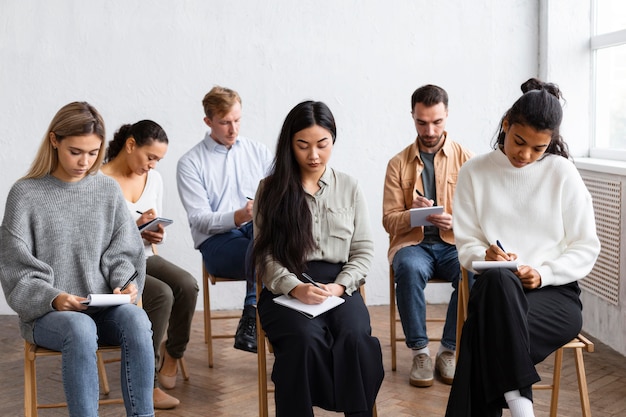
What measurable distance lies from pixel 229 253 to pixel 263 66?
6.09 feet

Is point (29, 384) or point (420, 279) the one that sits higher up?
point (420, 279)

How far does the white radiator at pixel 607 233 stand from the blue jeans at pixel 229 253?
6.42 feet

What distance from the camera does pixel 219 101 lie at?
4.06 meters

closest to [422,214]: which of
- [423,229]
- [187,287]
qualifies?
[423,229]

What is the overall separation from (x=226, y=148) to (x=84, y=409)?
1.85 meters

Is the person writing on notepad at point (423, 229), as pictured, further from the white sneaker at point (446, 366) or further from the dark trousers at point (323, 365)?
the dark trousers at point (323, 365)

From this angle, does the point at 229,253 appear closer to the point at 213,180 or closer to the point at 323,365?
the point at 213,180

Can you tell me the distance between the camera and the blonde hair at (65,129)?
291 centimetres

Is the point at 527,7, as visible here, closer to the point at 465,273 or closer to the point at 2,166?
the point at 465,273

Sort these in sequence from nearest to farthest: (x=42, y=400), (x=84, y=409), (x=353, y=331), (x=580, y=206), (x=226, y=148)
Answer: (x=84, y=409)
(x=353, y=331)
(x=580, y=206)
(x=42, y=400)
(x=226, y=148)

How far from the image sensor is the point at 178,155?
5355 mm

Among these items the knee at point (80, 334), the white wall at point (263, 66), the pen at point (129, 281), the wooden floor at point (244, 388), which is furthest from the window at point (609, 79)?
the knee at point (80, 334)

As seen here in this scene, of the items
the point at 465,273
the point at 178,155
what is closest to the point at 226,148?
the point at 178,155

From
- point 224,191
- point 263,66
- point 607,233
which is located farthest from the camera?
point 263,66
